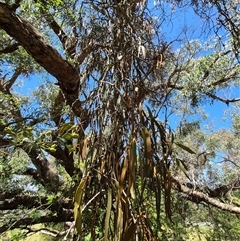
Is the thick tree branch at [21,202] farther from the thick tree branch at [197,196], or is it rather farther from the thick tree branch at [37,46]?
the thick tree branch at [37,46]

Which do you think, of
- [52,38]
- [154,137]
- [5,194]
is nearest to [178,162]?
[154,137]

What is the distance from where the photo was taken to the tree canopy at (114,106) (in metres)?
0.84

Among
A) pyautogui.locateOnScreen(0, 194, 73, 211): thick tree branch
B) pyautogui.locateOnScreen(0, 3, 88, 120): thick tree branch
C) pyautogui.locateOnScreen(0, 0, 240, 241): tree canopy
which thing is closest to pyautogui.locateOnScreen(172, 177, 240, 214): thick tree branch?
pyautogui.locateOnScreen(0, 0, 240, 241): tree canopy

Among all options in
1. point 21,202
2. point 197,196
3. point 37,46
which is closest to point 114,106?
point 37,46

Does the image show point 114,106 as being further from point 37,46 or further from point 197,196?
point 197,196

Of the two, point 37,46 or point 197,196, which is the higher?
point 37,46

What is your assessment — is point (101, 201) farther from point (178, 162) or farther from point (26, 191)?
point (26, 191)

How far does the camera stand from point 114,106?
3.14ft

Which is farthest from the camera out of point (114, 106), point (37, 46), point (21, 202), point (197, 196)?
point (21, 202)

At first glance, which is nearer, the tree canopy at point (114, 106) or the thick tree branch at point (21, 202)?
the tree canopy at point (114, 106)

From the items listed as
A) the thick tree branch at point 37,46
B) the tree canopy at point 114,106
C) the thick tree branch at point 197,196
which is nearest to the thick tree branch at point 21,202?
the tree canopy at point 114,106

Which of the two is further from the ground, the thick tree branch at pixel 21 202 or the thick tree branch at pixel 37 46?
the thick tree branch at pixel 37 46

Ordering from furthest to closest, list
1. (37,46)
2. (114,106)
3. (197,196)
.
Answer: (197,196)
(37,46)
(114,106)

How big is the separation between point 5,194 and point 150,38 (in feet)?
7.21
